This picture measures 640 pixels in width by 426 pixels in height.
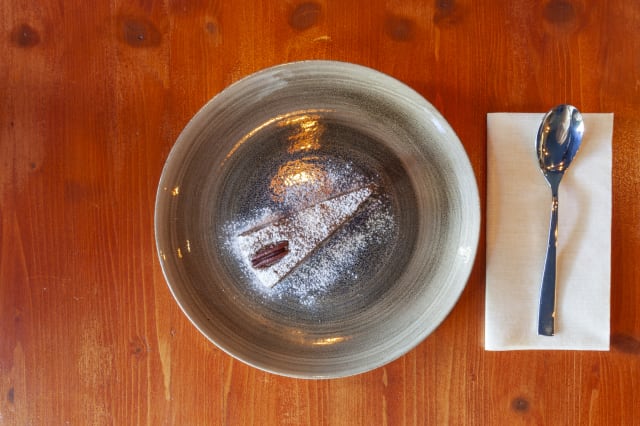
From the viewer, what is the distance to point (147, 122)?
A: 61 centimetres

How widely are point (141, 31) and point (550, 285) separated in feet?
2.03

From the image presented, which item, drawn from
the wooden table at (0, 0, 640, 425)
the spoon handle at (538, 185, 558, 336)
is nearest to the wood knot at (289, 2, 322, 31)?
the wooden table at (0, 0, 640, 425)

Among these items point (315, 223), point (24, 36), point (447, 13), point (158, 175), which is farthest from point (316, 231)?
point (24, 36)

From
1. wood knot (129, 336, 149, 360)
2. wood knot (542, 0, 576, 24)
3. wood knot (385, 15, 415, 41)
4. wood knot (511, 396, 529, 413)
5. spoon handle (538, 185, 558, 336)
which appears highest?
wood knot (542, 0, 576, 24)

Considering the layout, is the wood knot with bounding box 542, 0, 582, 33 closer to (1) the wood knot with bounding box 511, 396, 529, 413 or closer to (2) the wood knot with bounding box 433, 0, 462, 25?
(2) the wood knot with bounding box 433, 0, 462, 25

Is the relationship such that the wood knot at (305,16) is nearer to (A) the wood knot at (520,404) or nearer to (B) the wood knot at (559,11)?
(B) the wood knot at (559,11)

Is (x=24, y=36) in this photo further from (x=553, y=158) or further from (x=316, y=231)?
(x=553, y=158)

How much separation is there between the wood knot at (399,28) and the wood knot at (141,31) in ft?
0.99

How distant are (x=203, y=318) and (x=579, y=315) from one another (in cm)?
47

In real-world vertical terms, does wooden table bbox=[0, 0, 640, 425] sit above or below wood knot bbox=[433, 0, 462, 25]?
below

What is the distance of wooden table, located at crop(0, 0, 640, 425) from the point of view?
60 centimetres

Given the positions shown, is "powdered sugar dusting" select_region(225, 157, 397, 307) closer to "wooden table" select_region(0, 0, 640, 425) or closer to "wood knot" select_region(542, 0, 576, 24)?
"wooden table" select_region(0, 0, 640, 425)

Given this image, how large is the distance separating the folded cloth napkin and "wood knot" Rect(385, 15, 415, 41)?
153 millimetres

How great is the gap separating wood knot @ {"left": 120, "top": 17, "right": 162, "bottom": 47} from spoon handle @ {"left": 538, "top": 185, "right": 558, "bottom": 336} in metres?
0.55
